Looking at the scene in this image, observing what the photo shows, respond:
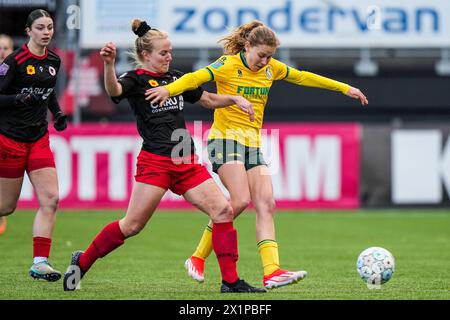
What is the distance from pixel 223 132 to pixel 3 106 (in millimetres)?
1895

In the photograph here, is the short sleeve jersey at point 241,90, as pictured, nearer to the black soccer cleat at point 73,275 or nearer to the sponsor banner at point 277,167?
the black soccer cleat at point 73,275

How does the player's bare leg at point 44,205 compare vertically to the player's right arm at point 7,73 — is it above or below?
below

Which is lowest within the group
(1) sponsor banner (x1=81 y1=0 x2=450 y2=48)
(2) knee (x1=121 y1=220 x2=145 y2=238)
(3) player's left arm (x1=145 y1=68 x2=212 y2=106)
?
(2) knee (x1=121 y1=220 x2=145 y2=238)

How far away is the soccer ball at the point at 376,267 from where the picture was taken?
812 cm

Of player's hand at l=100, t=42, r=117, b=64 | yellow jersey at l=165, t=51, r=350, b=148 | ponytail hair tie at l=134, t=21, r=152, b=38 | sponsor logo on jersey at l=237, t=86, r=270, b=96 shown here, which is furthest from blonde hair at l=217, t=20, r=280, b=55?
player's hand at l=100, t=42, r=117, b=64

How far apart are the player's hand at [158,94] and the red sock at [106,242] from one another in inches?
41.8

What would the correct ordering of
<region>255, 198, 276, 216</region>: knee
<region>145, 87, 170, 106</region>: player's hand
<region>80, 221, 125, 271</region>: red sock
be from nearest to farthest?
1. <region>145, 87, 170, 106</region>: player's hand
2. <region>80, 221, 125, 271</region>: red sock
3. <region>255, 198, 276, 216</region>: knee

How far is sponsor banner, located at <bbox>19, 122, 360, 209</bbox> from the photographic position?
18297 millimetres

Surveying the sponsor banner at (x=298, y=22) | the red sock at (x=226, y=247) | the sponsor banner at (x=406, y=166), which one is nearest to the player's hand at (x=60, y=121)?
the red sock at (x=226, y=247)

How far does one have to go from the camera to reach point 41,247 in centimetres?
895

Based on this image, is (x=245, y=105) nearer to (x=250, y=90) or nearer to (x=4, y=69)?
(x=250, y=90)

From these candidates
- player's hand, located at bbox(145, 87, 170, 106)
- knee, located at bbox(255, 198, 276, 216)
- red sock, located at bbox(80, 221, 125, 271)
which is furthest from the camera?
knee, located at bbox(255, 198, 276, 216)

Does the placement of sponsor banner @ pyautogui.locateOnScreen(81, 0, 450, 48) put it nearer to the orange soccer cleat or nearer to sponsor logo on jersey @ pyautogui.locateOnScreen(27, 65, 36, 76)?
sponsor logo on jersey @ pyautogui.locateOnScreen(27, 65, 36, 76)

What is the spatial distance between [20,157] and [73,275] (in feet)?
4.89
